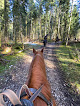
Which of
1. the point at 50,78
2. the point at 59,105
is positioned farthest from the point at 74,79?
the point at 59,105

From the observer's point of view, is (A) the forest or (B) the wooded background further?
(B) the wooded background

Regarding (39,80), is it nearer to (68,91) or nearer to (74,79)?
(68,91)

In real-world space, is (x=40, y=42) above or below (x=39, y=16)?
below

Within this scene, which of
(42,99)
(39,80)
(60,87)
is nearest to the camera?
(42,99)

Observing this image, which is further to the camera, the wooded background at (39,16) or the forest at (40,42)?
the wooded background at (39,16)

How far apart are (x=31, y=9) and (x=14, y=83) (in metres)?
30.6

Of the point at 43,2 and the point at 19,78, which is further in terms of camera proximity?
the point at 43,2

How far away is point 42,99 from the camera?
1476 millimetres

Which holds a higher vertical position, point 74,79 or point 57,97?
point 74,79

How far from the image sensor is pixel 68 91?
13.1ft

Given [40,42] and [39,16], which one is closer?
[40,42]

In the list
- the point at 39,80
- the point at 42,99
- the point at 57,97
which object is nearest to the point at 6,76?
the point at 57,97

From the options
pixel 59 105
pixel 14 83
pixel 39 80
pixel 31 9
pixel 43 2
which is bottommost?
pixel 59 105

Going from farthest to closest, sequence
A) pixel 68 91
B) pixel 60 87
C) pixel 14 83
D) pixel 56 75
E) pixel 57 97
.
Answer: pixel 56 75, pixel 14 83, pixel 60 87, pixel 68 91, pixel 57 97
